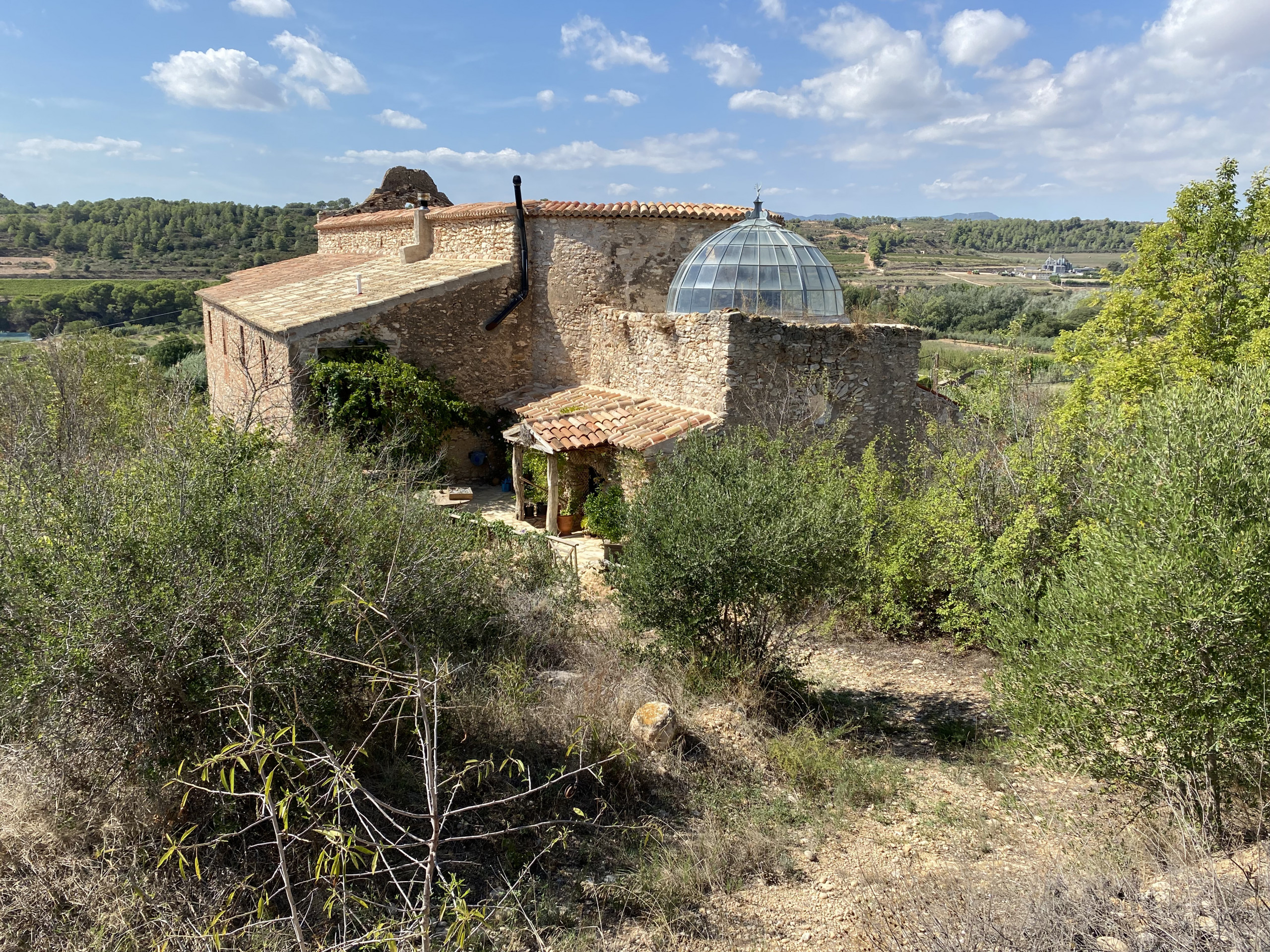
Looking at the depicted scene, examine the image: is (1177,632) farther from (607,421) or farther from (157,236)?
(157,236)

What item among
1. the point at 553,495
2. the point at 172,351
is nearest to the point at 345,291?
the point at 553,495

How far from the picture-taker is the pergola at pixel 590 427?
11.2m

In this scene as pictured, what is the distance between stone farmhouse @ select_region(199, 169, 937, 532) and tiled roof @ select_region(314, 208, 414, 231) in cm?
173

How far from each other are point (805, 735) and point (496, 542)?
436 cm

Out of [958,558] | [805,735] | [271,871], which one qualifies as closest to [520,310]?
[958,558]

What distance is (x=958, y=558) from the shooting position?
8.86 metres

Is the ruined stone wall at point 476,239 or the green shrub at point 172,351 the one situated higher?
the ruined stone wall at point 476,239

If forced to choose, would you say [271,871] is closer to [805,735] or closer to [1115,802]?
[805,735]

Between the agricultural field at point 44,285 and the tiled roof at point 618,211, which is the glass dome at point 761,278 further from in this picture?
the agricultural field at point 44,285

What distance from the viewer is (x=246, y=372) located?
8.77 m

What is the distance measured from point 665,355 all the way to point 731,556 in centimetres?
636

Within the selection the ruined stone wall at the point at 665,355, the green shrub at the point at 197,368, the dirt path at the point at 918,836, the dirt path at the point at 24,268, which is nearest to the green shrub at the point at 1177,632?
the dirt path at the point at 918,836

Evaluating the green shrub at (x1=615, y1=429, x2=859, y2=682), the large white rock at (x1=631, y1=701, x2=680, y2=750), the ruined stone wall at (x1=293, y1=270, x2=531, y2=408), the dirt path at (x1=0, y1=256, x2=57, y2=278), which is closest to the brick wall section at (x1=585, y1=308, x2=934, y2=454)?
the ruined stone wall at (x1=293, y1=270, x2=531, y2=408)

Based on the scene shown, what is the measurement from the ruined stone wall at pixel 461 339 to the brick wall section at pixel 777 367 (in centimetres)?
283
